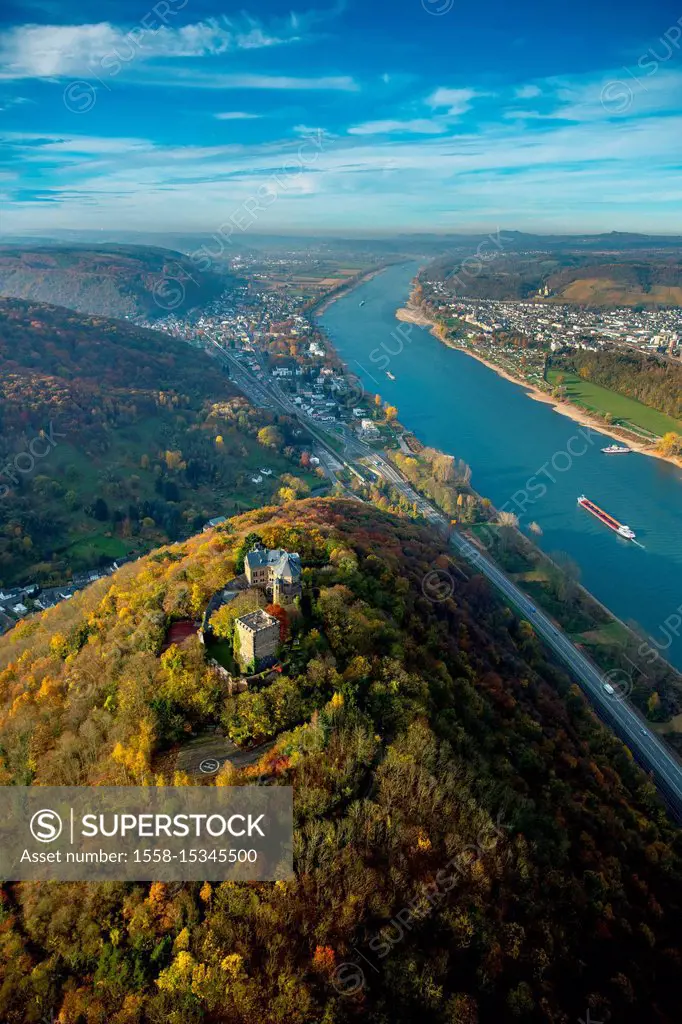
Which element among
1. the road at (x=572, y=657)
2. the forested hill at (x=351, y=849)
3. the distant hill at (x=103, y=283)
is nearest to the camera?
the forested hill at (x=351, y=849)

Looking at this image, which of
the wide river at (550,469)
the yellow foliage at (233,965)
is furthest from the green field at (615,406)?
the yellow foliage at (233,965)

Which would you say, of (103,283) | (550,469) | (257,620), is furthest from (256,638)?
(103,283)

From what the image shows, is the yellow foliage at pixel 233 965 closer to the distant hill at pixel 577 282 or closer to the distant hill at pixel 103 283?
the distant hill at pixel 103 283

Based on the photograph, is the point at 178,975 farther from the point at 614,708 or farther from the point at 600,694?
the point at 600,694

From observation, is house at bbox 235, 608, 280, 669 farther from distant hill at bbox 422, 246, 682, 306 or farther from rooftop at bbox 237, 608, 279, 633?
distant hill at bbox 422, 246, 682, 306

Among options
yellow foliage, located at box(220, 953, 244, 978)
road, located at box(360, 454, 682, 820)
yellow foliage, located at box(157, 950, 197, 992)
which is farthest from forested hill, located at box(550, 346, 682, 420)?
Result: yellow foliage, located at box(157, 950, 197, 992)

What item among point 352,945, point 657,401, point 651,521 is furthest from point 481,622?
point 657,401

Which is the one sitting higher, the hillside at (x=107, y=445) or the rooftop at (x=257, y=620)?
the rooftop at (x=257, y=620)
